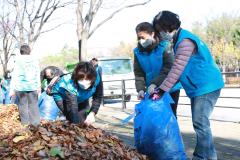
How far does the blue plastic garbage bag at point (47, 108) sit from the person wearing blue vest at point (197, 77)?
445 centimetres

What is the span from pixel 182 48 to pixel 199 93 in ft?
1.52

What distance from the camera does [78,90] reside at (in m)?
5.14

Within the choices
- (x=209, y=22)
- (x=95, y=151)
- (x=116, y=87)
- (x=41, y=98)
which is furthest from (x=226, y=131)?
(x=209, y=22)

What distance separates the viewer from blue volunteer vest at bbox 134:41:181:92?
5.16 metres

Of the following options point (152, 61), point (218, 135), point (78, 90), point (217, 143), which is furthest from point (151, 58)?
point (218, 135)

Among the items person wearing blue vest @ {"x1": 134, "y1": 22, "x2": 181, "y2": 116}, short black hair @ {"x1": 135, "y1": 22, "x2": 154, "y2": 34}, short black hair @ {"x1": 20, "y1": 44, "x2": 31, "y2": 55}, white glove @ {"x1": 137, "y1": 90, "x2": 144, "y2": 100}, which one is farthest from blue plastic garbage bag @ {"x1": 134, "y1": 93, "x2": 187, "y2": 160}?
short black hair @ {"x1": 20, "y1": 44, "x2": 31, "y2": 55}

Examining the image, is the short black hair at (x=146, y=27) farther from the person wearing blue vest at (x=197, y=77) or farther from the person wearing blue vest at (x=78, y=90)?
the person wearing blue vest at (x=78, y=90)

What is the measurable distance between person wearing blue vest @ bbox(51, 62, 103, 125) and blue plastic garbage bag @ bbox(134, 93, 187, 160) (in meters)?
0.61

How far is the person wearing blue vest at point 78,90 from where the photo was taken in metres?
4.91

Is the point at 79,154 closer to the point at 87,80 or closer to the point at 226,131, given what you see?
the point at 87,80

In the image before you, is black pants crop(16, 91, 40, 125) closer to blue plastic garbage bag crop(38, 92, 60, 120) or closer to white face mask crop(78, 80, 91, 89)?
blue plastic garbage bag crop(38, 92, 60, 120)

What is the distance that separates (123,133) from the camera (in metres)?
8.80

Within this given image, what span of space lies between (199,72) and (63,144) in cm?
143

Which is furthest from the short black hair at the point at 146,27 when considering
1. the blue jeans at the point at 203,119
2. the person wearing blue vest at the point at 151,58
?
the blue jeans at the point at 203,119
